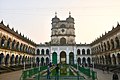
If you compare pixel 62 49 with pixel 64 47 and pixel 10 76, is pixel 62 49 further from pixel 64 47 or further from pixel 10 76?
pixel 10 76

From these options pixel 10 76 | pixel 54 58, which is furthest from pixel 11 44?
pixel 54 58

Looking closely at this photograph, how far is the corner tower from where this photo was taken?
197 ft

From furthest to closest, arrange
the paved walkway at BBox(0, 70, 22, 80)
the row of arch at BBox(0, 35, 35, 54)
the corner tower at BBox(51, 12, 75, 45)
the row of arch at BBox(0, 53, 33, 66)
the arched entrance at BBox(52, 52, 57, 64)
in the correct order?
the corner tower at BBox(51, 12, 75, 45)
the arched entrance at BBox(52, 52, 57, 64)
the row of arch at BBox(0, 35, 35, 54)
the row of arch at BBox(0, 53, 33, 66)
the paved walkway at BBox(0, 70, 22, 80)

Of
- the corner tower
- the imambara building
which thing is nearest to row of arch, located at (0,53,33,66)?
the imambara building

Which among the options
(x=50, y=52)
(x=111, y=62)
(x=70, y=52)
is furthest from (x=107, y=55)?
(x=50, y=52)

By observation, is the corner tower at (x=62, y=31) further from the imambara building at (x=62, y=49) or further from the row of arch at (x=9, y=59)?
the row of arch at (x=9, y=59)

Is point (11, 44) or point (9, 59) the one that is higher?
point (11, 44)

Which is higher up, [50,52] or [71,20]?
[71,20]

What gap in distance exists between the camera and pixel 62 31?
60.8 meters

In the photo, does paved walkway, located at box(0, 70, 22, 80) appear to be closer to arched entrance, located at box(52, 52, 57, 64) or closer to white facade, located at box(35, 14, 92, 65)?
arched entrance, located at box(52, 52, 57, 64)

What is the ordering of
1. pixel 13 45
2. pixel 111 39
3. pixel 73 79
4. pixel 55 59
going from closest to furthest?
1. pixel 73 79
2. pixel 111 39
3. pixel 13 45
4. pixel 55 59

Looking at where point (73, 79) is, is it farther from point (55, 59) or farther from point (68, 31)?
point (68, 31)

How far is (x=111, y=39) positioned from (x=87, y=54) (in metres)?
24.7

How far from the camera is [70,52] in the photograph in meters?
57.8
